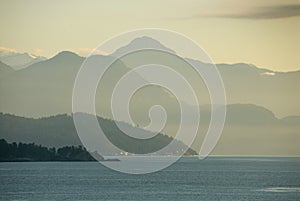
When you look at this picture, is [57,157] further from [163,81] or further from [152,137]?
[163,81]

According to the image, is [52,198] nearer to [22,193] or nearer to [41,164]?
[22,193]

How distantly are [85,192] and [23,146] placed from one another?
126 feet

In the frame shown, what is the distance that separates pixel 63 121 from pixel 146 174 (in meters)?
8.36

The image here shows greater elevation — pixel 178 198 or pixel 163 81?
pixel 163 81

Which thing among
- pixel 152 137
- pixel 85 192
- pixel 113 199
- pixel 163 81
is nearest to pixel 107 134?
pixel 152 137

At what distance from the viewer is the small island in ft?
273

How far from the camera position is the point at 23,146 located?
285 feet

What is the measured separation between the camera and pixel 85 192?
161 feet

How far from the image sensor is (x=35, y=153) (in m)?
90.4

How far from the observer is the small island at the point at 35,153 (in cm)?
8325

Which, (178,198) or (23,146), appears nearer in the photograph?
(178,198)

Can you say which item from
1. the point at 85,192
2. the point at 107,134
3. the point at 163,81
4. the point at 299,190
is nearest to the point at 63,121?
the point at 107,134

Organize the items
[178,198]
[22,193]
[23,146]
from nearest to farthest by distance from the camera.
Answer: [178,198]
[22,193]
[23,146]

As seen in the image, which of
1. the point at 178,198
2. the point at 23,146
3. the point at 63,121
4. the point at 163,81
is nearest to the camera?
the point at 178,198
